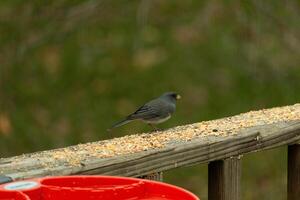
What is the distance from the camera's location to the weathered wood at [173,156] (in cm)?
186

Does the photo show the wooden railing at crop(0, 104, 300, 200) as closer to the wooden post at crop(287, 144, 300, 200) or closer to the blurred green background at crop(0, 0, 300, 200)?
the wooden post at crop(287, 144, 300, 200)

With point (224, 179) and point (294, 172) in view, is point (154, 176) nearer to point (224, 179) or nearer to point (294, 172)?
point (224, 179)

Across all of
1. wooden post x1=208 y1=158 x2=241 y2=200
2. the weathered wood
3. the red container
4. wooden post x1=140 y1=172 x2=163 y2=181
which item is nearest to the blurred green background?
the weathered wood

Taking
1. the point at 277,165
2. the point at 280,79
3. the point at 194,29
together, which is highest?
the point at 194,29

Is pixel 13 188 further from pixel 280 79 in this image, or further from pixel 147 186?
pixel 280 79

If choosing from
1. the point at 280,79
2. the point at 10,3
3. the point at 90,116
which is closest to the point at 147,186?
the point at 10,3

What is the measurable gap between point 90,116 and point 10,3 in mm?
912

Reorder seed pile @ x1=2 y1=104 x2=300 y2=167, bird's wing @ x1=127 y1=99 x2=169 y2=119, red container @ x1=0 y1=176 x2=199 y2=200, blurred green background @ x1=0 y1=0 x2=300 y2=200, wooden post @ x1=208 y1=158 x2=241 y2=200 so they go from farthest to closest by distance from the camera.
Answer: blurred green background @ x1=0 y1=0 x2=300 y2=200, bird's wing @ x1=127 y1=99 x2=169 y2=119, wooden post @ x1=208 y1=158 x2=241 y2=200, seed pile @ x1=2 y1=104 x2=300 y2=167, red container @ x1=0 y1=176 x2=199 y2=200

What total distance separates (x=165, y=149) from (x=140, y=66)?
359 centimetres

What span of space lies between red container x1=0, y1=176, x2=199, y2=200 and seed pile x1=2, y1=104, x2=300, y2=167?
1.19 feet

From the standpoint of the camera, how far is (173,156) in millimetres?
2104

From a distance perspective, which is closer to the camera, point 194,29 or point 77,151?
point 77,151

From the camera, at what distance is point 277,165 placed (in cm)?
595

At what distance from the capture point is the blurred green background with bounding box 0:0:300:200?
5.06 m
